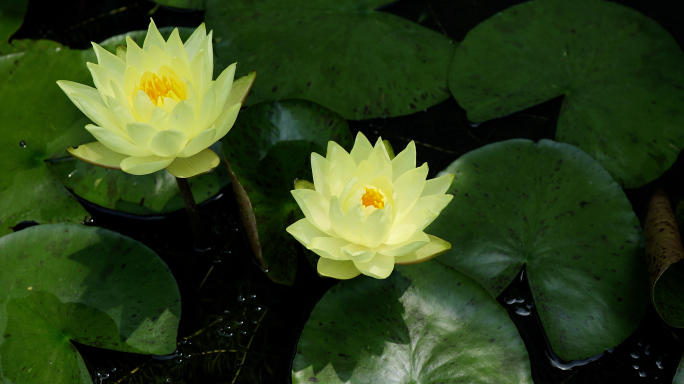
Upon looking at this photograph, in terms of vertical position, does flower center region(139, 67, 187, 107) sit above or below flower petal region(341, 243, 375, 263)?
above

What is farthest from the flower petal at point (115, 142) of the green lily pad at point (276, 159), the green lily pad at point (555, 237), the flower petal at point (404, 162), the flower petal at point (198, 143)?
the green lily pad at point (555, 237)

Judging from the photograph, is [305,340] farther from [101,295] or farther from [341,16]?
[341,16]

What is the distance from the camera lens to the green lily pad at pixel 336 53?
231 cm

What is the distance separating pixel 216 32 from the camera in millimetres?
2486

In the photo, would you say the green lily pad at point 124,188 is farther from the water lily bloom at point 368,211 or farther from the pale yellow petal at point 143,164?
the water lily bloom at point 368,211

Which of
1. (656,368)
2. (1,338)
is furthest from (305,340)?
(656,368)

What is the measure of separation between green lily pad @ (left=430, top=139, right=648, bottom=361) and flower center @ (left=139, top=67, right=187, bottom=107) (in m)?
1.00

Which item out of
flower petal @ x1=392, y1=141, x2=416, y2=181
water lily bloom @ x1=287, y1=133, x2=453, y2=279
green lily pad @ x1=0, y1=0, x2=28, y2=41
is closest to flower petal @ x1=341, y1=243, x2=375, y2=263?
water lily bloom @ x1=287, y1=133, x2=453, y2=279

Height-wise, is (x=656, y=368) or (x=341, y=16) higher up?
(x=341, y=16)

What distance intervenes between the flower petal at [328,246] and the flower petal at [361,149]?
0.83ft

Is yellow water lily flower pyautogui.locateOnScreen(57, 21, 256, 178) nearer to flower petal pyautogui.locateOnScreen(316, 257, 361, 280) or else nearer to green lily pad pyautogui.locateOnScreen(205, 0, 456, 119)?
flower petal pyautogui.locateOnScreen(316, 257, 361, 280)

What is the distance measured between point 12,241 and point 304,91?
1.27 metres

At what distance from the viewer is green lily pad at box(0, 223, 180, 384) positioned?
5.30 ft

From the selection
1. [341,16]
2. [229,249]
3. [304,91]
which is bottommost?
[229,249]
